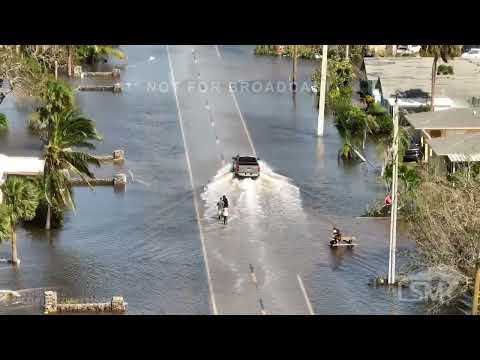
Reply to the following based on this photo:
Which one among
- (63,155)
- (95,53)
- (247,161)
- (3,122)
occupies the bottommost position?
(247,161)

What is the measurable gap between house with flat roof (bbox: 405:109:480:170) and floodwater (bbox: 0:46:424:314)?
11.3 ft

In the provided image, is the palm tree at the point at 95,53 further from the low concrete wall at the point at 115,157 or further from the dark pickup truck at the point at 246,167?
the dark pickup truck at the point at 246,167

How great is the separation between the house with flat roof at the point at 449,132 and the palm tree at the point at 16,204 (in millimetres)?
20651

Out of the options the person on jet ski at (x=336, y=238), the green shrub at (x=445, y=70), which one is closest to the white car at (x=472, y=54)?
the green shrub at (x=445, y=70)

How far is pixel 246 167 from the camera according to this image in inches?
2343

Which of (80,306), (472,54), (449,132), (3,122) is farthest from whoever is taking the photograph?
(472,54)

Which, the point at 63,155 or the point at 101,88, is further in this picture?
the point at 101,88

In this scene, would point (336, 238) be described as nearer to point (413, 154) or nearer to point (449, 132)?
point (413, 154)

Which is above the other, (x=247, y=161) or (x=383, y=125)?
(x=383, y=125)

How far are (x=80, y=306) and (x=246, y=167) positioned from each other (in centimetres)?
2059

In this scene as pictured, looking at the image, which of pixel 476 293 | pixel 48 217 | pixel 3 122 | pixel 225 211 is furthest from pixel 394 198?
pixel 3 122

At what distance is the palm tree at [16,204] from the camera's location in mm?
44625

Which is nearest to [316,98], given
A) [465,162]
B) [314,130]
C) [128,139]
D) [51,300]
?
[314,130]

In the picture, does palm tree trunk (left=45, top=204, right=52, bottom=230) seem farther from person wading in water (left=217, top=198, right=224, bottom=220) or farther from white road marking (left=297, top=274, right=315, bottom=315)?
white road marking (left=297, top=274, right=315, bottom=315)
